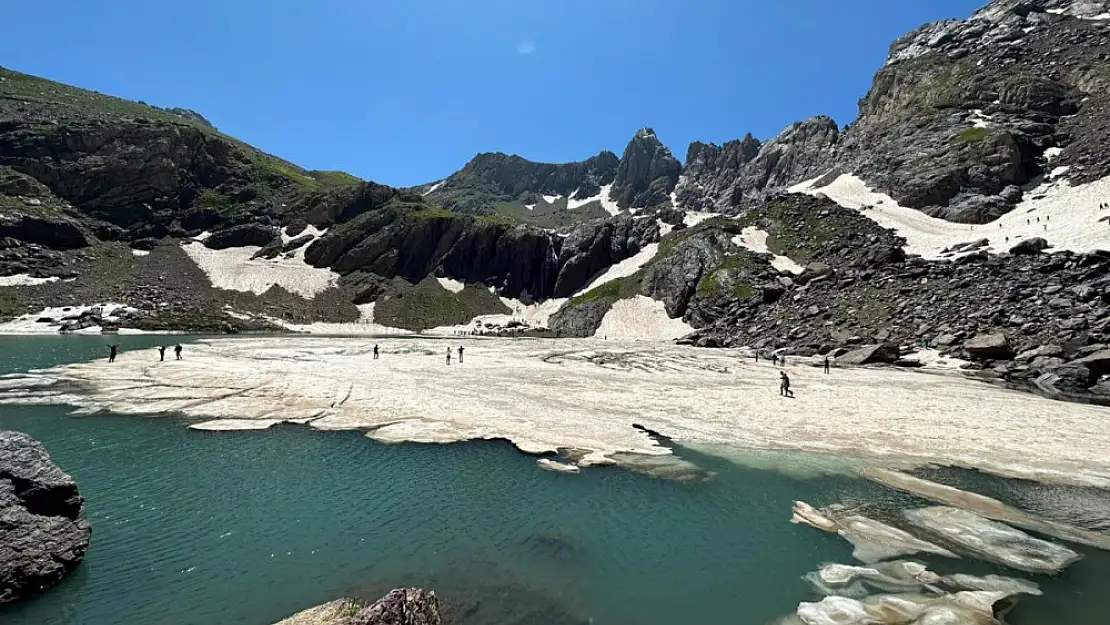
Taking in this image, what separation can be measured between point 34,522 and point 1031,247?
93061 mm

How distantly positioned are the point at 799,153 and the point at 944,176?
2387 inches

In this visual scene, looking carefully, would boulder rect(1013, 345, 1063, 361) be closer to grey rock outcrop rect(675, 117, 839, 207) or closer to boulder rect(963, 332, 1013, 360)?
boulder rect(963, 332, 1013, 360)

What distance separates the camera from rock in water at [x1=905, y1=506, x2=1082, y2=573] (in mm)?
12469

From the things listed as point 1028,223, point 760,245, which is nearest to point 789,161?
point 760,245

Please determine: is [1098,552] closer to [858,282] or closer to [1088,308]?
[1088,308]

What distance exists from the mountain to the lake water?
34.7m

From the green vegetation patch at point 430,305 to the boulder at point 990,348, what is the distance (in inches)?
4169

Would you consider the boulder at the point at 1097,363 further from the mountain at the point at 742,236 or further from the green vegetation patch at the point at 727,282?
the green vegetation patch at the point at 727,282

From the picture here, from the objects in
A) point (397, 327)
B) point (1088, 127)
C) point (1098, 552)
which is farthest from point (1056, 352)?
point (397, 327)

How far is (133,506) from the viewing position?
1533 centimetres

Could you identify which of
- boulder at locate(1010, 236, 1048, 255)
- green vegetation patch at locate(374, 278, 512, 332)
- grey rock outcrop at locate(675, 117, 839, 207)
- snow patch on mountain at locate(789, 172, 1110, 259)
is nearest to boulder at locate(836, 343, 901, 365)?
boulder at locate(1010, 236, 1048, 255)

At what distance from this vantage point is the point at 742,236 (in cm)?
11319

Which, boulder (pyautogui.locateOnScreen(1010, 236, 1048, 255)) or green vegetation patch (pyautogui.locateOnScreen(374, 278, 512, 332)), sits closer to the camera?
boulder (pyautogui.locateOnScreen(1010, 236, 1048, 255))

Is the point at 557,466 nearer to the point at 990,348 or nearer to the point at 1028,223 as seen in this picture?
the point at 990,348
